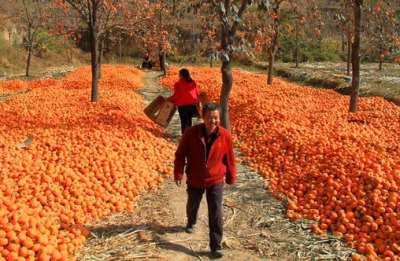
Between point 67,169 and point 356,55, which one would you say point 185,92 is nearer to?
point 67,169

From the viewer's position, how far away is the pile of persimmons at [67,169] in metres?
4.14

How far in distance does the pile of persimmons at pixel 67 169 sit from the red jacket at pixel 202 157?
1.58 m

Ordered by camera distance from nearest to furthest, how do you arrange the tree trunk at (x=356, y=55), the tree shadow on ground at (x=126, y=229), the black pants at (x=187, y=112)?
1. the tree shadow on ground at (x=126, y=229)
2. the black pants at (x=187, y=112)
3. the tree trunk at (x=356, y=55)

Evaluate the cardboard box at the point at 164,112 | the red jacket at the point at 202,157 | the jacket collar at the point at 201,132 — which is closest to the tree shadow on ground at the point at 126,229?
the red jacket at the point at 202,157

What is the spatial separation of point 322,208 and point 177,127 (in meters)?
5.67

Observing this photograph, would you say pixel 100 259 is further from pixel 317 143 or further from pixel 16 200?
pixel 317 143

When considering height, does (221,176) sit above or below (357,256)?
above

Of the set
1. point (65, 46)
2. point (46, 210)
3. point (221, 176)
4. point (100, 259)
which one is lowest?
point (100, 259)

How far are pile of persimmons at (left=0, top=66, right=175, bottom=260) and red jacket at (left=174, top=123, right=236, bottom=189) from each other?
1579 mm

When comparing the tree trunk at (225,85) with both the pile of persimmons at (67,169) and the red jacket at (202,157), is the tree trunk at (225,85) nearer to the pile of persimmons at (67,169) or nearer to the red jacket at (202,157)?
the pile of persimmons at (67,169)

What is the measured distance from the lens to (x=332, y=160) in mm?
6590

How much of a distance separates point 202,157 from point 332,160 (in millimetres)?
3376

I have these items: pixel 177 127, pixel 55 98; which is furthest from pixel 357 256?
pixel 55 98

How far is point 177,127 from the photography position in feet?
33.9
